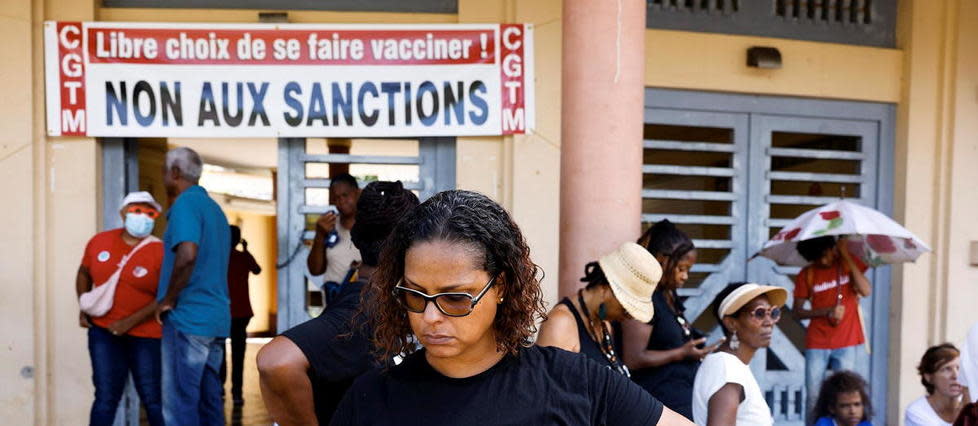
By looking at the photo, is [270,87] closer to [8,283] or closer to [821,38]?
[8,283]

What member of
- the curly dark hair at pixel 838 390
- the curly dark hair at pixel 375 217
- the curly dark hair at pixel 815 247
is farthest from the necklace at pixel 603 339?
the curly dark hair at pixel 815 247

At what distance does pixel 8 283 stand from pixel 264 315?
35.7 feet

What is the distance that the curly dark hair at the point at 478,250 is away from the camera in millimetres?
1663

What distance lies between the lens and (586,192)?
4.20 meters

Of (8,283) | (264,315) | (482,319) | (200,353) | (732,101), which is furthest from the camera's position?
(264,315)

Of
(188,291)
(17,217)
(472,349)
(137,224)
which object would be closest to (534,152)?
(188,291)

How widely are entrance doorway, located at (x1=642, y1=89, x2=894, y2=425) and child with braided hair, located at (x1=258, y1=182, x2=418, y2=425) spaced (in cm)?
402

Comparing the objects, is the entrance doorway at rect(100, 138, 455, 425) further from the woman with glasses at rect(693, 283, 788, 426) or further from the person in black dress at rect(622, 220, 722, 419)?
the woman with glasses at rect(693, 283, 788, 426)

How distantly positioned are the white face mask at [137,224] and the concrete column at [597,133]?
8.24 feet

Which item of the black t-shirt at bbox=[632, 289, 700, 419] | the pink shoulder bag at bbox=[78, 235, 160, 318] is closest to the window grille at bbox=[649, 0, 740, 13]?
the black t-shirt at bbox=[632, 289, 700, 419]

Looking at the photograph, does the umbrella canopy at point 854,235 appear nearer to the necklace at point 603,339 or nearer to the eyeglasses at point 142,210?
the necklace at point 603,339

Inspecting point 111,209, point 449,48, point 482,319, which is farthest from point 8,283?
point 482,319

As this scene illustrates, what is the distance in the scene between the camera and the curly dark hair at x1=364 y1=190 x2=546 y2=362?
1.66m

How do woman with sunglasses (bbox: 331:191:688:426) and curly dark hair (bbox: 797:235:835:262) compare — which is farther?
curly dark hair (bbox: 797:235:835:262)
